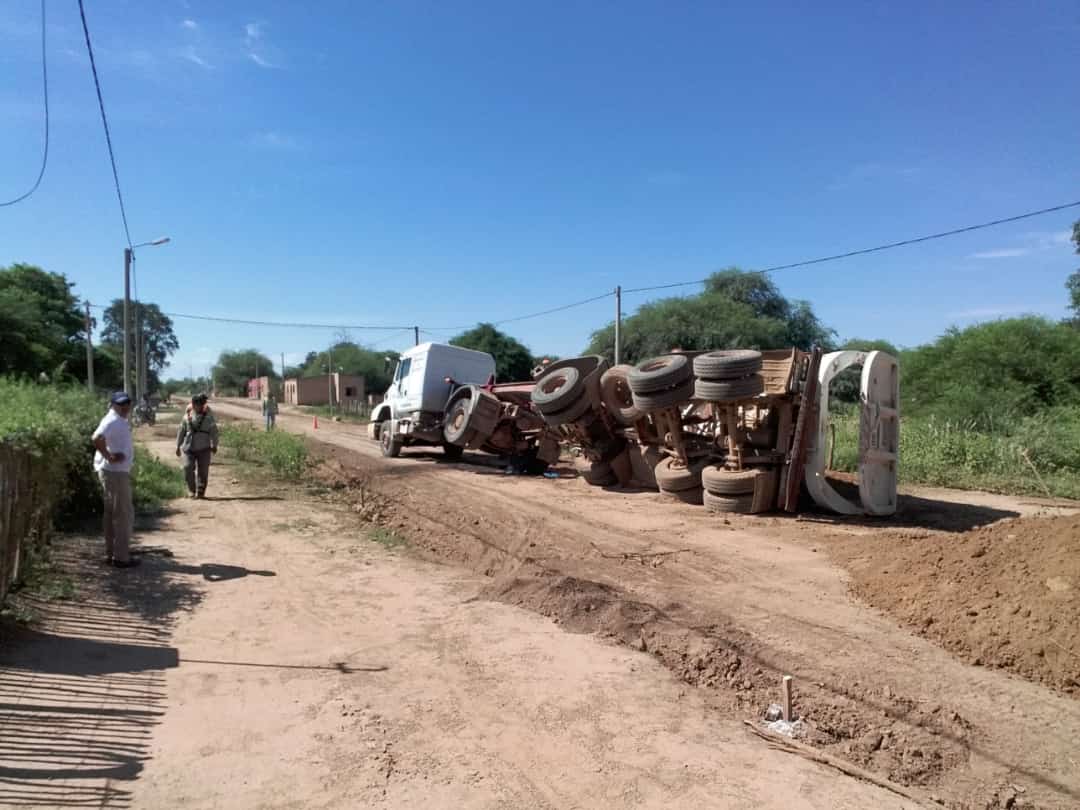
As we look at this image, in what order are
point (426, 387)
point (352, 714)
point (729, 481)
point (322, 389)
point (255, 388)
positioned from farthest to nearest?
point (255, 388) → point (322, 389) → point (426, 387) → point (729, 481) → point (352, 714)

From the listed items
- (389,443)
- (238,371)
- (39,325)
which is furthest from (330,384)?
(238,371)

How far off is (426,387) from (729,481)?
32.5ft

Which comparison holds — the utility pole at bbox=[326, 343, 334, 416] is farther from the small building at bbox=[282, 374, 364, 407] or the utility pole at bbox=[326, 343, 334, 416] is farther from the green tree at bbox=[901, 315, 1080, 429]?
the green tree at bbox=[901, 315, 1080, 429]

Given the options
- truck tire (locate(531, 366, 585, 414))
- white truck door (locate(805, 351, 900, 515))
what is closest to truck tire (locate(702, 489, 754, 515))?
white truck door (locate(805, 351, 900, 515))

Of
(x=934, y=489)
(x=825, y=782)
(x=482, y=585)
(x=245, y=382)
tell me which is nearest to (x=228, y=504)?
(x=482, y=585)

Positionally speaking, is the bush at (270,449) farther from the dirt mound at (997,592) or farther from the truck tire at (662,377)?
the dirt mound at (997,592)

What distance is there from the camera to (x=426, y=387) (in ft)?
59.7

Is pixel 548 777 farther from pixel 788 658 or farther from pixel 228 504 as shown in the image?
pixel 228 504

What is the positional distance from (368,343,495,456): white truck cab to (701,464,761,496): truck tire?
362 inches

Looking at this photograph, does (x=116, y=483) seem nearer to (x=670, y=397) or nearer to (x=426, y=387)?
(x=670, y=397)

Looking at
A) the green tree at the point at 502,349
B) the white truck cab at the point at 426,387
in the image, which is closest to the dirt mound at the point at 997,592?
the white truck cab at the point at 426,387

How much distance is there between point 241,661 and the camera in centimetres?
501

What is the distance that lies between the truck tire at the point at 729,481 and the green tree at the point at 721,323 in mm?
24562

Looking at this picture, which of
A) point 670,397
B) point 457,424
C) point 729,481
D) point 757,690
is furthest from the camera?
point 457,424
